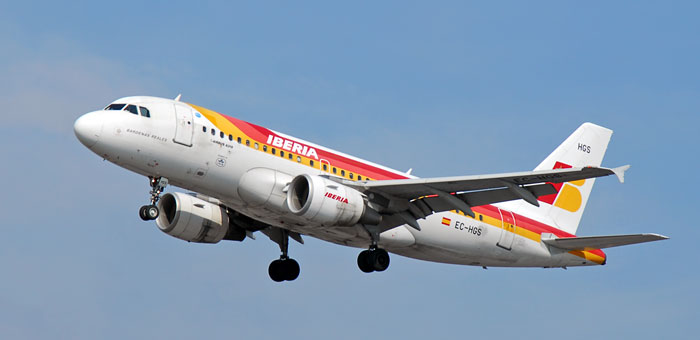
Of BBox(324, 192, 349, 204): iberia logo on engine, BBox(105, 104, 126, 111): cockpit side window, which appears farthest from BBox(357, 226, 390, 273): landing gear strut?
BBox(105, 104, 126, 111): cockpit side window

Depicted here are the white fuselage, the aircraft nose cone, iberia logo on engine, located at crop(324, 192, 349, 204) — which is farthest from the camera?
iberia logo on engine, located at crop(324, 192, 349, 204)

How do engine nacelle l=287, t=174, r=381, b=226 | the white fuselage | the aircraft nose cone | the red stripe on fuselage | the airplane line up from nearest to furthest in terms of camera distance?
the aircraft nose cone < the white fuselage < the airplane < engine nacelle l=287, t=174, r=381, b=226 < the red stripe on fuselage

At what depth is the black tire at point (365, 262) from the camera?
1506 inches

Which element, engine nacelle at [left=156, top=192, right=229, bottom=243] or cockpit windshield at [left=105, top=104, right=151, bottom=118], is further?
engine nacelle at [left=156, top=192, right=229, bottom=243]

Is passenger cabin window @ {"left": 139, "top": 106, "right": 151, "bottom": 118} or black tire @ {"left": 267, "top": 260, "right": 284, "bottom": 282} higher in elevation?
passenger cabin window @ {"left": 139, "top": 106, "right": 151, "bottom": 118}

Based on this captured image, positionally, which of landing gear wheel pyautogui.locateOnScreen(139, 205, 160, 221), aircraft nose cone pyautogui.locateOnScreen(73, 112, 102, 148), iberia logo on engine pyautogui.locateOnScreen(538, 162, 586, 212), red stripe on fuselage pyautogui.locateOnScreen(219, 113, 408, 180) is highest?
iberia logo on engine pyautogui.locateOnScreen(538, 162, 586, 212)

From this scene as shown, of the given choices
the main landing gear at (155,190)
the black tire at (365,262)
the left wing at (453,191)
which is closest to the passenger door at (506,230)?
the left wing at (453,191)

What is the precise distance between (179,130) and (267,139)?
2.97 m

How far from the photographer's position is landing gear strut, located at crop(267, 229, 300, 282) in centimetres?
4269

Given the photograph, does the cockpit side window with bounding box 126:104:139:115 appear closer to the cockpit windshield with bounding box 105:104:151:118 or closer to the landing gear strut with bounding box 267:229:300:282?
the cockpit windshield with bounding box 105:104:151:118

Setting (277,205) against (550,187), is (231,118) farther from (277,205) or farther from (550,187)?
(550,187)

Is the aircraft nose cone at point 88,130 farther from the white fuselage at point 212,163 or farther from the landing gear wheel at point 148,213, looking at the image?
the landing gear wheel at point 148,213

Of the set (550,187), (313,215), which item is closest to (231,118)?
(313,215)

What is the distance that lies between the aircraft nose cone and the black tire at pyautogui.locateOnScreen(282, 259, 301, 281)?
10829 millimetres
